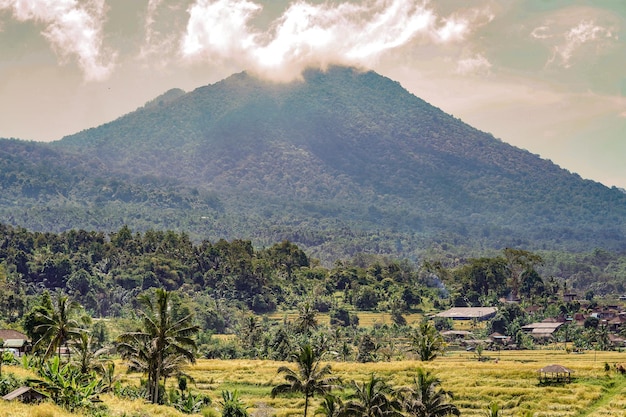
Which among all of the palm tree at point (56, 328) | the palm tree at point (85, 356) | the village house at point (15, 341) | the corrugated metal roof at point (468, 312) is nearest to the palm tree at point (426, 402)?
the palm tree at point (85, 356)

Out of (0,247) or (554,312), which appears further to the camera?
(0,247)

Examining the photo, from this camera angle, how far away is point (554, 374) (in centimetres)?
7950

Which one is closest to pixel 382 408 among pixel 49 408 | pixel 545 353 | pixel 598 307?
pixel 49 408

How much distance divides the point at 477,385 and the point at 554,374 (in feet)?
24.8

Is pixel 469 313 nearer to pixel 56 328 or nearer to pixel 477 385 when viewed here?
pixel 477 385

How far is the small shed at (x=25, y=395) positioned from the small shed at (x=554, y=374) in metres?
48.6

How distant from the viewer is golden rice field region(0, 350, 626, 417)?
71375mm

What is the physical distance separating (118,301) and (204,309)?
2600cm

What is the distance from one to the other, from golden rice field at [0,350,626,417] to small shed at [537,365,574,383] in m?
0.71

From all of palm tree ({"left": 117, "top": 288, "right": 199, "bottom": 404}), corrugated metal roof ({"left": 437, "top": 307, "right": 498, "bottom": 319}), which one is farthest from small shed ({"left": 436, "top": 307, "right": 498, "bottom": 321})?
palm tree ({"left": 117, "top": 288, "right": 199, "bottom": 404})

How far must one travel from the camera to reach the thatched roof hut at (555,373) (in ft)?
252

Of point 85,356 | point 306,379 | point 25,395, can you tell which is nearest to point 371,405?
point 306,379

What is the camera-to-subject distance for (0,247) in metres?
191

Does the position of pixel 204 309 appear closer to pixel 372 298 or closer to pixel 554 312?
pixel 372 298
